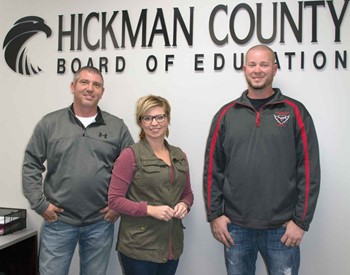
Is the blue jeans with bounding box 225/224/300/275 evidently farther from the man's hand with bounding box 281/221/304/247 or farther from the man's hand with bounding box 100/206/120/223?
the man's hand with bounding box 100/206/120/223

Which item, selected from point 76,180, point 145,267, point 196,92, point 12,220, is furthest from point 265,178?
point 12,220

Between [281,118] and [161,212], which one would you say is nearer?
[161,212]

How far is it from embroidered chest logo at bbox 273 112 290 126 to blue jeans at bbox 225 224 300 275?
1.82 ft

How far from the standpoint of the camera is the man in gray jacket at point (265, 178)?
5.65 ft

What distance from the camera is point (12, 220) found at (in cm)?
242

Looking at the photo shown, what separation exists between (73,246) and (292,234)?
1.23 meters

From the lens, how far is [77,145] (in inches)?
75.1

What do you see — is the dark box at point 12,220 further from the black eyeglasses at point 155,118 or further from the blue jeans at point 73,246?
the black eyeglasses at point 155,118

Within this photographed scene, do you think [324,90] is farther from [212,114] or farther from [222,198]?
[222,198]

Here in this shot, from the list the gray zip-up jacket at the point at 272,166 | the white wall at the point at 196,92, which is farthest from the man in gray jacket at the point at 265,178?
the white wall at the point at 196,92

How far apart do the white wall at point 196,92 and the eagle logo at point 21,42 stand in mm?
46

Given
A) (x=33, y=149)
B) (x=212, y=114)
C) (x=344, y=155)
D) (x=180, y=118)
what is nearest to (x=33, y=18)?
(x=33, y=149)

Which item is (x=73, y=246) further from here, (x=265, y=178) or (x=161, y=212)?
(x=265, y=178)

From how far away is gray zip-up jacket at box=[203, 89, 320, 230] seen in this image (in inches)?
67.7
